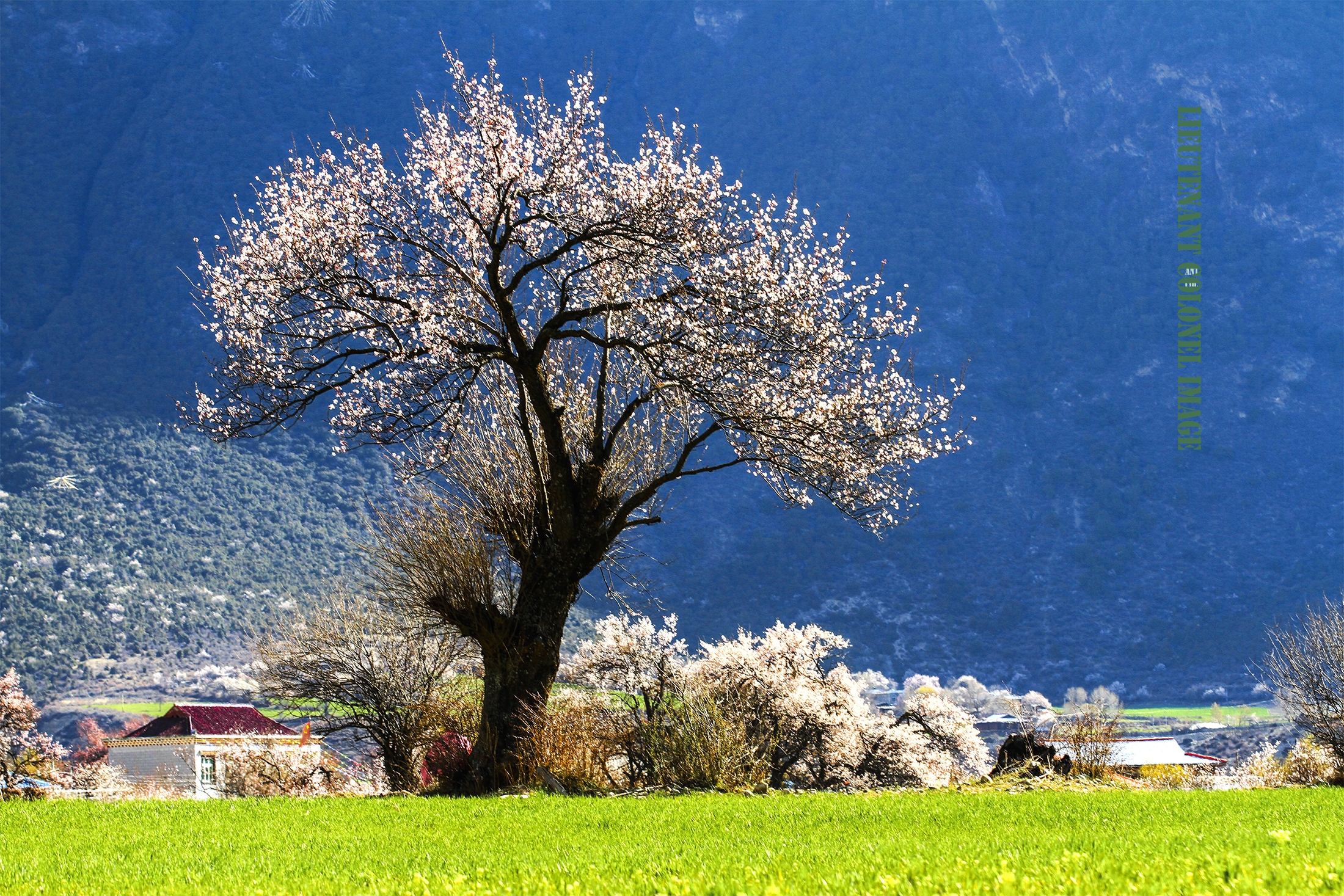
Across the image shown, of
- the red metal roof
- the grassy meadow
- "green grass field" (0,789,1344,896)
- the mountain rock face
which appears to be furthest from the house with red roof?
the grassy meadow

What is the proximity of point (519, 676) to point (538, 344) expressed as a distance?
4.23 m

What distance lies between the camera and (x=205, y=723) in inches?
2475

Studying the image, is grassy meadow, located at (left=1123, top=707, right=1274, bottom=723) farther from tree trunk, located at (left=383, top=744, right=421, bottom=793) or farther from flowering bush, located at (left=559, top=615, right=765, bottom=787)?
flowering bush, located at (left=559, top=615, right=765, bottom=787)

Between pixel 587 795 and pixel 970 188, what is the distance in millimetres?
164407

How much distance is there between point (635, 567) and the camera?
307ft

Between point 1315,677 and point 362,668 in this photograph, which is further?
point 1315,677

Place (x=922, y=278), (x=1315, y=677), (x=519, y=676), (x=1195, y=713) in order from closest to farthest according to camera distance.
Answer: (x=519, y=676)
(x=1315, y=677)
(x=1195, y=713)
(x=922, y=278)

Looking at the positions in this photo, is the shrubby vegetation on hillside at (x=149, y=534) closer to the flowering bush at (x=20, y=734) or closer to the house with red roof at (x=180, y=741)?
the house with red roof at (x=180, y=741)

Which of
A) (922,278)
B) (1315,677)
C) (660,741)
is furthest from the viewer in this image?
(922,278)

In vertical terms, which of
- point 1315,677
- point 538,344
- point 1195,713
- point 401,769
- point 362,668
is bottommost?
point 1195,713

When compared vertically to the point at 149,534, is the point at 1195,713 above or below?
below

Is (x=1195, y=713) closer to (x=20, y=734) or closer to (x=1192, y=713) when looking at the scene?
(x=1192, y=713)

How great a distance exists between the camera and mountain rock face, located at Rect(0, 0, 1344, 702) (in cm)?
9744

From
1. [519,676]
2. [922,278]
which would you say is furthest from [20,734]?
[922,278]
